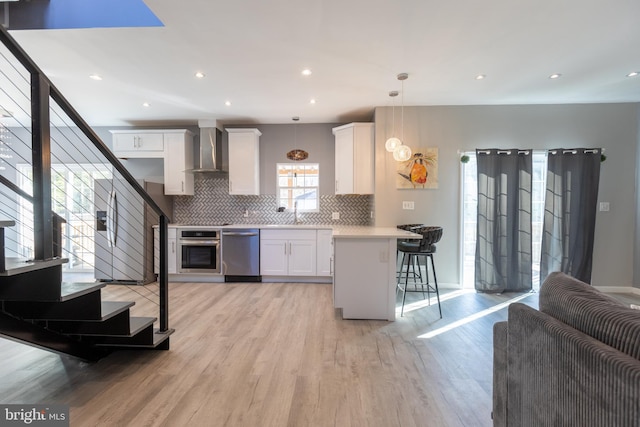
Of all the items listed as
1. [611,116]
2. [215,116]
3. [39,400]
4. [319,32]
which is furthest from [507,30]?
[39,400]

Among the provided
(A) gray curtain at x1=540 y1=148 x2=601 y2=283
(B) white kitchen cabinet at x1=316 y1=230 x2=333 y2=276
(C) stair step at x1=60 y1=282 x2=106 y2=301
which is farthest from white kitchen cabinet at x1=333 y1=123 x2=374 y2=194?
(C) stair step at x1=60 y1=282 x2=106 y2=301

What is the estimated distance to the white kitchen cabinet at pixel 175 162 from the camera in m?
4.52

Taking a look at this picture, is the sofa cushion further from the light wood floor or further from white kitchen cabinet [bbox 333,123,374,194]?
white kitchen cabinet [bbox 333,123,374,194]

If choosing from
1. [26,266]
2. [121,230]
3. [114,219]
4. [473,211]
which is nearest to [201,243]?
[121,230]

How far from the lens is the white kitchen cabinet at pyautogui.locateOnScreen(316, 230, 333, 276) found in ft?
13.8

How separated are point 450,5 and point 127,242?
4835mm

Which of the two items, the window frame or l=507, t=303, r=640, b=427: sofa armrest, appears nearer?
l=507, t=303, r=640, b=427: sofa armrest

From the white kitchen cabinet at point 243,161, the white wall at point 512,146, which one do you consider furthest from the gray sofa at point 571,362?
the white kitchen cabinet at point 243,161

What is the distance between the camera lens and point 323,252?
13.9 feet

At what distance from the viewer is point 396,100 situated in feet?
12.0

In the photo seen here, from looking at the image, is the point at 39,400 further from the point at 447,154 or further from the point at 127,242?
the point at 447,154

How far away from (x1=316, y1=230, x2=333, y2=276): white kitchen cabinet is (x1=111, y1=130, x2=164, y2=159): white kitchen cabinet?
305cm

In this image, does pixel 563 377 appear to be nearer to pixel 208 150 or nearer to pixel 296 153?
pixel 296 153

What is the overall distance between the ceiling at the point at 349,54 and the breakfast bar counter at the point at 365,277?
5.87ft
